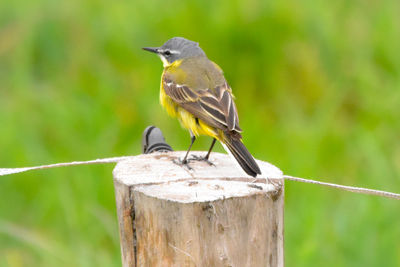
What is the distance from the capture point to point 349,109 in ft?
27.2

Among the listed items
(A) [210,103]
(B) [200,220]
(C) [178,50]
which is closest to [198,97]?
(A) [210,103]

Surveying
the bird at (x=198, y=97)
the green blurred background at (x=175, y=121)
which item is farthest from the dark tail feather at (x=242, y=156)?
the green blurred background at (x=175, y=121)

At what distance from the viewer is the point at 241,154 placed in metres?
3.41

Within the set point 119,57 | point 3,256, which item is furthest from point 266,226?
point 119,57

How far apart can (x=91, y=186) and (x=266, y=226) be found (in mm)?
3425

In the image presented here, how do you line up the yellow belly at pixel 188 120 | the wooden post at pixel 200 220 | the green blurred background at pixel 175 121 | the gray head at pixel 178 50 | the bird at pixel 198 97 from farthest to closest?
the green blurred background at pixel 175 121, the gray head at pixel 178 50, the yellow belly at pixel 188 120, the bird at pixel 198 97, the wooden post at pixel 200 220

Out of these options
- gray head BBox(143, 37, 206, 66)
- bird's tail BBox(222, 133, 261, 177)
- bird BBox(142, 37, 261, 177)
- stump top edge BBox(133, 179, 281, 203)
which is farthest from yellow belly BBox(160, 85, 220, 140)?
stump top edge BBox(133, 179, 281, 203)

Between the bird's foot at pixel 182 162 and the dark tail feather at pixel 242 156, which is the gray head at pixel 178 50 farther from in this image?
the bird's foot at pixel 182 162

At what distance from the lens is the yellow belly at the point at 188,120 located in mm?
3984

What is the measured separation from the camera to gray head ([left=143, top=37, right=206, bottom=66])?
4.68 metres

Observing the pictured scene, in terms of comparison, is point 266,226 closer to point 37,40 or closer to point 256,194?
point 256,194

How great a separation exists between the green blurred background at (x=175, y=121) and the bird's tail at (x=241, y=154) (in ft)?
5.10

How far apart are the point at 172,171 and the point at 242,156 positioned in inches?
12.8

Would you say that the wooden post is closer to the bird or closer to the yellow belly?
the bird
